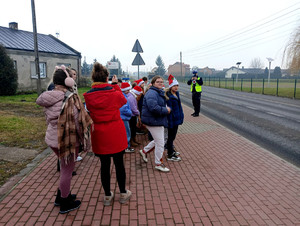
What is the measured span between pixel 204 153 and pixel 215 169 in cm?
96

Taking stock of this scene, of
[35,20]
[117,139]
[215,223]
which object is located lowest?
[215,223]

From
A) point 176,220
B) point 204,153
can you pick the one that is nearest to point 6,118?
point 204,153

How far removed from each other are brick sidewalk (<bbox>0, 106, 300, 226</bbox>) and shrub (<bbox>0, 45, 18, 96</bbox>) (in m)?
13.9

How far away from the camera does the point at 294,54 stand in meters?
21.4

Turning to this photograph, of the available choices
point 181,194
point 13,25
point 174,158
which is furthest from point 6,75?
point 181,194

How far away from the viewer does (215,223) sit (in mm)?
3012

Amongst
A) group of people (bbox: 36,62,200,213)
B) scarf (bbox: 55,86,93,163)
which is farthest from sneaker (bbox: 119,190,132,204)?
scarf (bbox: 55,86,93,163)

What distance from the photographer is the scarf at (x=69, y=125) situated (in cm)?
291

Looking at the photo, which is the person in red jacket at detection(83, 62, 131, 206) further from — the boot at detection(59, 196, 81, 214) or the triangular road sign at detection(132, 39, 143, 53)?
the triangular road sign at detection(132, 39, 143, 53)

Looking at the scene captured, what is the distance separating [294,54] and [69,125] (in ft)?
76.8

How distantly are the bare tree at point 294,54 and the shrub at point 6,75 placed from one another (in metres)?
22.2

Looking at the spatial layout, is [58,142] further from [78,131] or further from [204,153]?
[204,153]

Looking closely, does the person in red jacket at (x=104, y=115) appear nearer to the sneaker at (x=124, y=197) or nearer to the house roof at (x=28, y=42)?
the sneaker at (x=124, y=197)

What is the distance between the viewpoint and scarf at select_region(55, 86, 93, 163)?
2.91m
